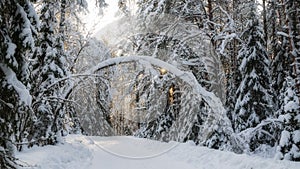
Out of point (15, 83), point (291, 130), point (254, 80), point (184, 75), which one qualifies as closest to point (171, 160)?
point (184, 75)

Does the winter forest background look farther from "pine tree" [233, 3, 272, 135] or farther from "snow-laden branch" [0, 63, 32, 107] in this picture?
"snow-laden branch" [0, 63, 32, 107]

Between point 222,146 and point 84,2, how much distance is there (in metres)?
9.35

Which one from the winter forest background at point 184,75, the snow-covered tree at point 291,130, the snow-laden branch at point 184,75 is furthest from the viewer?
the winter forest background at point 184,75

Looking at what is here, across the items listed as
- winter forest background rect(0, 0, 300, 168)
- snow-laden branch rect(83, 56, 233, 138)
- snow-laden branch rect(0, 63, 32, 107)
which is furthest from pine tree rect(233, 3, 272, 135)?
snow-laden branch rect(0, 63, 32, 107)

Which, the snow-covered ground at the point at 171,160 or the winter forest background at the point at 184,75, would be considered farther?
the winter forest background at the point at 184,75

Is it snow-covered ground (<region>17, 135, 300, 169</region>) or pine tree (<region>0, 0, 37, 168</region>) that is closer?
pine tree (<region>0, 0, 37, 168</region>)

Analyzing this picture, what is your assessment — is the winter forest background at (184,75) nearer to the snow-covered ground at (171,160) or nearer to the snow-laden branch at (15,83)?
the snow-covered ground at (171,160)

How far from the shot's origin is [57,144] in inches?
530

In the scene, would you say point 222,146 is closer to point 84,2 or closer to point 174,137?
point 174,137

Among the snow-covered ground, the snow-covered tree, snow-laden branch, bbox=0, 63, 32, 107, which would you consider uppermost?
snow-laden branch, bbox=0, 63, 32, 107

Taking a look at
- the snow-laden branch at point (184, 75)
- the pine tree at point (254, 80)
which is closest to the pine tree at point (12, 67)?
the snow-laden branch at point (184, 75)

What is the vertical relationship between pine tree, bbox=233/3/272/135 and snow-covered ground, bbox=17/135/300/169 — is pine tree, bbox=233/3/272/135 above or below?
above

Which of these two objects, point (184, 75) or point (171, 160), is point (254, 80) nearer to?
point (171, 160)

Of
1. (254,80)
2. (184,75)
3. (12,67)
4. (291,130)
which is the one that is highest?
(254,80)
